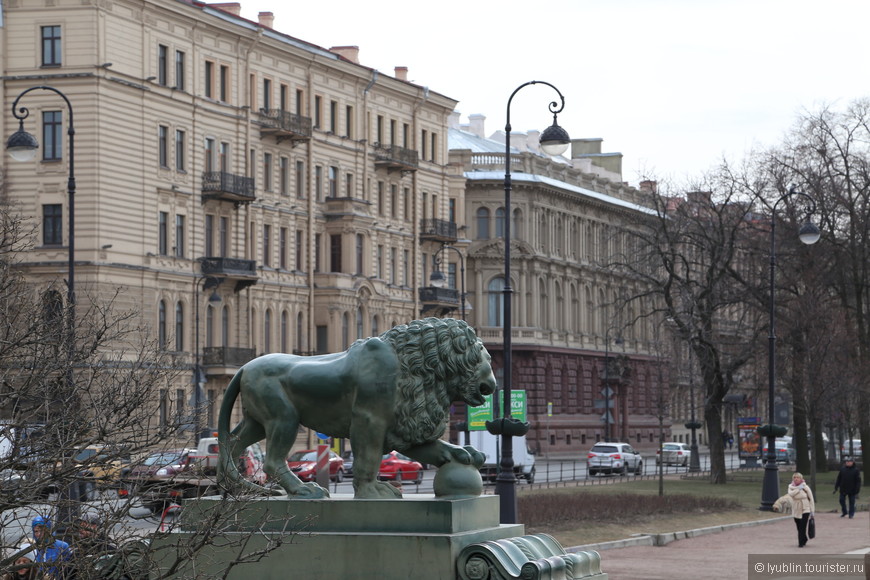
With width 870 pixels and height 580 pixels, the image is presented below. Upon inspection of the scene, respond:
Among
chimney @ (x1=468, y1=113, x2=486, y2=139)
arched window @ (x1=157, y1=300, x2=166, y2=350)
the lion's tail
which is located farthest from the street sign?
chimney @ (x1=468, y1=113, x2=486, y2=139)

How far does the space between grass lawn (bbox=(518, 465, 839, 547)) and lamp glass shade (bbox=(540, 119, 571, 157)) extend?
6655mm

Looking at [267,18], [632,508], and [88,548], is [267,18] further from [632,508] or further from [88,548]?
[88,548]

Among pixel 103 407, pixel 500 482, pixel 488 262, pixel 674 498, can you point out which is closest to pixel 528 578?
pixel 103 407

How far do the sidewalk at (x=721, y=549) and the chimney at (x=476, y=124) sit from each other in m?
72.1

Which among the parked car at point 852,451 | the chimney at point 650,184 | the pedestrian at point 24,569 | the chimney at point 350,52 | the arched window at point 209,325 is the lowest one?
the parked car at point 852,451

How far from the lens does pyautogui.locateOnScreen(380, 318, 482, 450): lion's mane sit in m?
11.8

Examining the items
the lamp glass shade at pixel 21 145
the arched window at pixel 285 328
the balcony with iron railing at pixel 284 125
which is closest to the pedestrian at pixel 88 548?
the lamp glass shade at pixel 21 145

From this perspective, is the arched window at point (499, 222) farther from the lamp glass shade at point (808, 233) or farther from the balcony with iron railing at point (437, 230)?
the lamp glass shade at point (808, 233)

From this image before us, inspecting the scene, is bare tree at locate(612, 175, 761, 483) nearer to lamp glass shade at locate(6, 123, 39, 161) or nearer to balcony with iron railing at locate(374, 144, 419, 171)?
balcony with iron railing at locate(374, 144, 419, 171)

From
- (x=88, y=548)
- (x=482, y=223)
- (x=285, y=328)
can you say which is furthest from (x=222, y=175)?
(x=88, y=548)

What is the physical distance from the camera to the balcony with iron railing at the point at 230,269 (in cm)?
6306

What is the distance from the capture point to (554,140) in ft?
94.7

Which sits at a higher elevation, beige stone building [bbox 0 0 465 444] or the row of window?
beige stone building [bbox 0 0 465 444]

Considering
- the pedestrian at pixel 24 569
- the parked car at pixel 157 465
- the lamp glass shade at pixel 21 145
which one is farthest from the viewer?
the lamp glass shade at pixel 21 145
